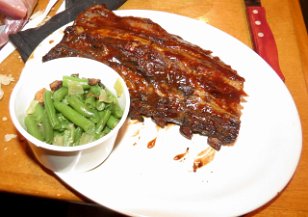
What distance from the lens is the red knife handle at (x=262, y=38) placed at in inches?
71.3

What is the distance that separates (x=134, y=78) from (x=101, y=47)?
0.20m

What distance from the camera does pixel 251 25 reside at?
1935 millimetres

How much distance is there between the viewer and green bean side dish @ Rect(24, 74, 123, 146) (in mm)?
1271

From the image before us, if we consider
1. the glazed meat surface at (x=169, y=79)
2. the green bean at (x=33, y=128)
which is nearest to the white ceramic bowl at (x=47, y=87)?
the green bean at (x=33, y=128)

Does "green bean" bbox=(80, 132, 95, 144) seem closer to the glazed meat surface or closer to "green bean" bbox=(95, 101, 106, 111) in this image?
"green bean" bbox=(95, 101, 106, 111)

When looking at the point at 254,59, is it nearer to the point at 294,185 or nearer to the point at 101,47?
the point at 294,185

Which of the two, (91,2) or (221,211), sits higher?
(91,2)

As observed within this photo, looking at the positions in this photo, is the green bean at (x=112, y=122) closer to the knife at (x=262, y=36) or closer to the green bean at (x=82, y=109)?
the green bean at (x=82, y=109)

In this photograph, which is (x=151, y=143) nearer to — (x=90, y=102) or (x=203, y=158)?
(x=203, y=158)

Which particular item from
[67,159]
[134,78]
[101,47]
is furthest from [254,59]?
[67,159]

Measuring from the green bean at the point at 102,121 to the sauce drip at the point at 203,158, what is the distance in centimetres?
42

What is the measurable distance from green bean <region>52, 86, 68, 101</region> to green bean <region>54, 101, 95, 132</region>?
0.10 feet

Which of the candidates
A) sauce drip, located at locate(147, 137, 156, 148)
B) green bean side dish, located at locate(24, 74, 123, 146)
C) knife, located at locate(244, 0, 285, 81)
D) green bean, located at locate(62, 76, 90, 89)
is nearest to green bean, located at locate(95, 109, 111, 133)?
green bean side dish, located at locate(24, 74, 123, 146)

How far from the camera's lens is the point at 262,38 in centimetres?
187
